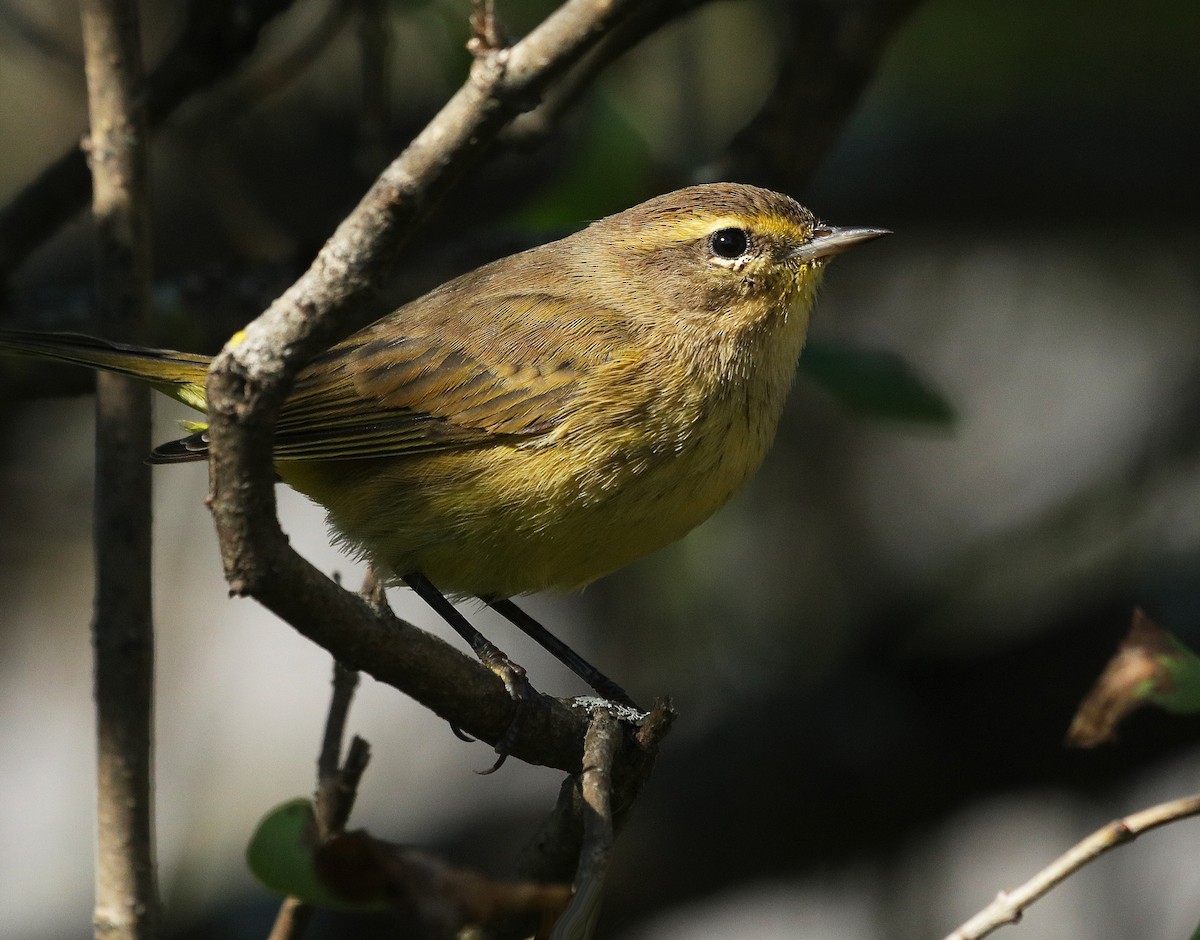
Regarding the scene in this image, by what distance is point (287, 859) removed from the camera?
8.18 ft

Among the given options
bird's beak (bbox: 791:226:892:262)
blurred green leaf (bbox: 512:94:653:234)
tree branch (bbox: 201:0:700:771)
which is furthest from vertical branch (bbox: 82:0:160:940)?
bird's beak (bbox: 791:226:892:262)

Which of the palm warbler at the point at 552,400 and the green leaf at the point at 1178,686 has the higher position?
the palm warbler at the point at 552,400

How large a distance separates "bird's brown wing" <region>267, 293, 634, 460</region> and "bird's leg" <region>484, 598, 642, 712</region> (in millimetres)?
593

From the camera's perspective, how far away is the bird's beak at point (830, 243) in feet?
13.9

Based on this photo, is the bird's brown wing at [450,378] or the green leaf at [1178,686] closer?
the green leaf at [1178,686]

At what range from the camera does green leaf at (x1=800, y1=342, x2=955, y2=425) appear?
14.7 feet

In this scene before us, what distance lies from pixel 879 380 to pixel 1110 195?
3.15 m

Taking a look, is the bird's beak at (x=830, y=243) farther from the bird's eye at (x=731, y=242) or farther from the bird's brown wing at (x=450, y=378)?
the bird's brown wing at (x=450, y=378)

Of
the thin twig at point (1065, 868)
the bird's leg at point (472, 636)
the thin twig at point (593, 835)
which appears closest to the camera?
the thin twig at point (593, 835)

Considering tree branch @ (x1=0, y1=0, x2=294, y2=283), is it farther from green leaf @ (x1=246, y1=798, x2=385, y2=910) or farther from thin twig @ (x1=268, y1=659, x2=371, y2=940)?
green leaf @ (x1=246, y1=798, x2=385, y2=910)

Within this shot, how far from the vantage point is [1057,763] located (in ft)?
18.5

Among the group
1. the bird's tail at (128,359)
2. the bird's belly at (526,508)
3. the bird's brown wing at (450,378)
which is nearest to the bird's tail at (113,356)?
the bird's tail at (128,359)

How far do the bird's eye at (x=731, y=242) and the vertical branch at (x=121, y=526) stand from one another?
165 cm

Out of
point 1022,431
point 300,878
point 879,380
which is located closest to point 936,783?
point 879,380
